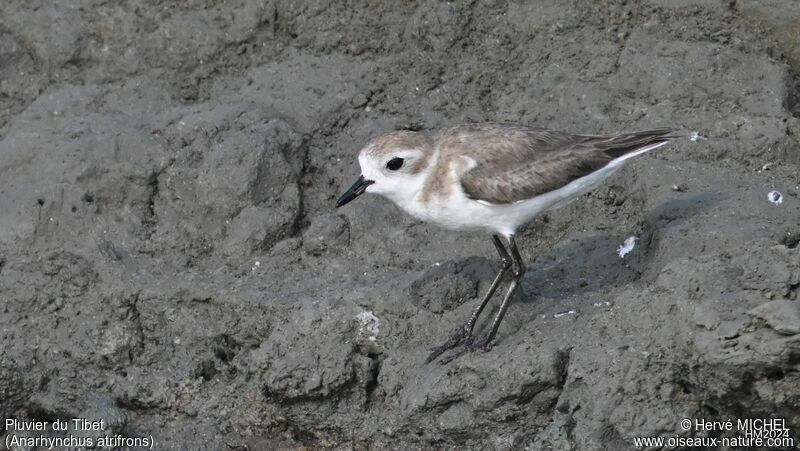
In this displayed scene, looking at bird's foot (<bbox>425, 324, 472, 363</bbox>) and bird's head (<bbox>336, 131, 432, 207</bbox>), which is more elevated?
bird's head (<bbox>336, 131, 432, 207</bbox>)

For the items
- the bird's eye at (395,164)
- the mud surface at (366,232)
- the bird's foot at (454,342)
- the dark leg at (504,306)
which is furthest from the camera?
the bird's foot at (454,342)

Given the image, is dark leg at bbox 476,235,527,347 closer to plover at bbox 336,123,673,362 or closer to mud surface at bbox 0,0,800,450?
plover at bbox 336,123,673,362

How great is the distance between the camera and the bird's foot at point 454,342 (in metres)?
6.87

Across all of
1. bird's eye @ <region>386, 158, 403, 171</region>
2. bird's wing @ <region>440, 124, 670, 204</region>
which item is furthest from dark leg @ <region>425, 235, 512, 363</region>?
bird's eye @ <region>386, 158, 403, 171</region>

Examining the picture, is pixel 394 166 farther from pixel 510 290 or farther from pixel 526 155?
pixel 510 290

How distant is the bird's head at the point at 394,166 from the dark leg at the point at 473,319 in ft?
2.51

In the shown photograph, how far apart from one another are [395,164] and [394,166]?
2 centimetres

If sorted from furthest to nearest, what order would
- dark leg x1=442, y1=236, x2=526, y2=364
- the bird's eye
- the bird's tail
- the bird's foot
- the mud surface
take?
the bird's tail → the bird's foot → dark leg x1=442, y1=236, x2=526, y2=364 → the bird's eye → the mud surface

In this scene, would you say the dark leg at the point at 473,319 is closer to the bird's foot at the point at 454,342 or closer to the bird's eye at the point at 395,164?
the bird's foot at the point at 454,342

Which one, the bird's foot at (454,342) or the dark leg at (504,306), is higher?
the dark leg at (504,306)

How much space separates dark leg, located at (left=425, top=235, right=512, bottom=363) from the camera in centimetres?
689

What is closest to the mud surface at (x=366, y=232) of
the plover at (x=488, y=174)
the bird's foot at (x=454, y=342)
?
the bird's foot at (x=454, y=342)

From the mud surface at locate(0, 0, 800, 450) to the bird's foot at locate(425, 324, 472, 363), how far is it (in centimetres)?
9

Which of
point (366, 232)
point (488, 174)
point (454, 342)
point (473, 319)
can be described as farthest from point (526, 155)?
point (366, 232)
